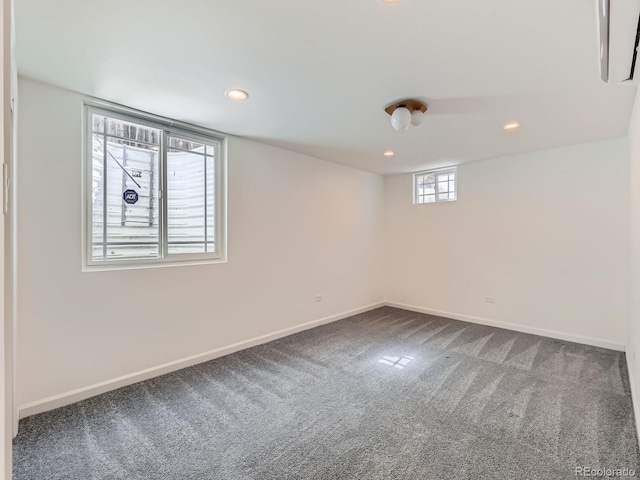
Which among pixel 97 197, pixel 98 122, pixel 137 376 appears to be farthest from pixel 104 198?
pixel 137 376

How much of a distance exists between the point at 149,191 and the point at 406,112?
246cm

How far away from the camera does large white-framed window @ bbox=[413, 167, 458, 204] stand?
476cm

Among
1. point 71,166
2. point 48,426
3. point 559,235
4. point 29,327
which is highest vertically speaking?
point 71,166

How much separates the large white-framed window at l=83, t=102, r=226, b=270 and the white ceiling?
27 cm

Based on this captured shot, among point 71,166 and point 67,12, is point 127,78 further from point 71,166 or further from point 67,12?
point 71,166

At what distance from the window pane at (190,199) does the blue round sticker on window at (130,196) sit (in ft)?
0.96

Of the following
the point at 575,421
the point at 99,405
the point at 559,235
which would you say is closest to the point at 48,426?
the point at 99,405

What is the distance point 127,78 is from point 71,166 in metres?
0.84

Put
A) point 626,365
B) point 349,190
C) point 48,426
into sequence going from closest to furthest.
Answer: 1. point 48,426
2. point 626,365
3. point 349,190

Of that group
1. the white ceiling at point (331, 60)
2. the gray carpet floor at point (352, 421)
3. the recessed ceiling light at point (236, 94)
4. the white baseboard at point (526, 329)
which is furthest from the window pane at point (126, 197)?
the white baseboard at point (526, 329)

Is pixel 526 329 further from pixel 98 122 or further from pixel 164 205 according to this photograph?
pixel 98 122

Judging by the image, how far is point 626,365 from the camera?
297cm

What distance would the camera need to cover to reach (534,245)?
3.94 meters

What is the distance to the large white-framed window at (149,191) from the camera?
2.56m
